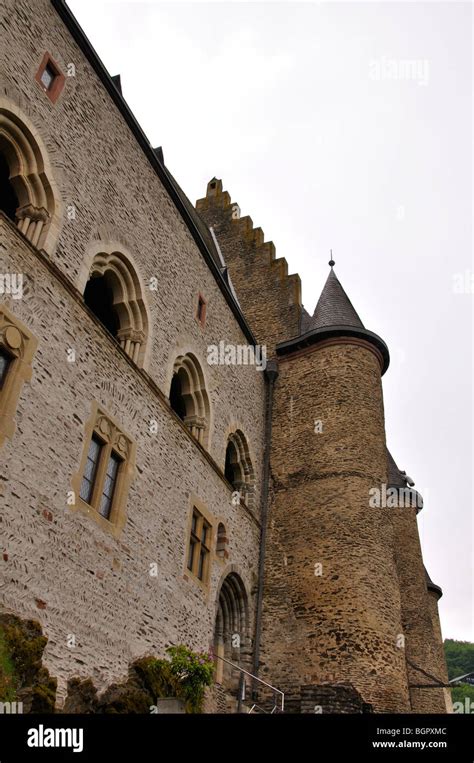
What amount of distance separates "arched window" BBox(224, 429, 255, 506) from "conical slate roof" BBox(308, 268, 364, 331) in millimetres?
4395

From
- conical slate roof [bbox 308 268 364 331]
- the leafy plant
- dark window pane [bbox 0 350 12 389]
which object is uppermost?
conical slate roof [bbox 308 268 364 331]

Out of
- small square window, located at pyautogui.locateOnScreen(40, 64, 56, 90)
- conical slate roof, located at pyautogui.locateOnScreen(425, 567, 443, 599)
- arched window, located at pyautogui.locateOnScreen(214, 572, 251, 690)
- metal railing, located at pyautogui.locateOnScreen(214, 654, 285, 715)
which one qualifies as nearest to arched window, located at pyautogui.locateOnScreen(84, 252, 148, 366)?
small square window, located at pyautogui.locateOnScreen(40, 64, 56, 90)

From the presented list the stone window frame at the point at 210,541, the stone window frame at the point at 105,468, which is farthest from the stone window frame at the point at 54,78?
the stone window frame at the point at 210,541

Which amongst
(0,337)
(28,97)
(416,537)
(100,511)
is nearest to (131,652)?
(100,511)

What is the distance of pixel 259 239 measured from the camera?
79.4ft

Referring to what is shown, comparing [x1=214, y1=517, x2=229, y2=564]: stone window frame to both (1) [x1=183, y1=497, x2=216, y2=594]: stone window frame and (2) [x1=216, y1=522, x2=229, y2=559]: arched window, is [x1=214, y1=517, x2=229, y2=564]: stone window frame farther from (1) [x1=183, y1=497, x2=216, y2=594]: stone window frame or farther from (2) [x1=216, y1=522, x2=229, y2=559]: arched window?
(1) [x1=183, y1=497, x2=216, y2=594]: stone window frame

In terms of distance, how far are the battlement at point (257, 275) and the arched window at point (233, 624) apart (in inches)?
309

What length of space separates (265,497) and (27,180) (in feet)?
33.1

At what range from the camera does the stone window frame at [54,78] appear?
10492 mm

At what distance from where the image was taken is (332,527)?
15828 millimetres

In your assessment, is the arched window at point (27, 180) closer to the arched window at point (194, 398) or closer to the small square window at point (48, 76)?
the small square window at point (48, 76)

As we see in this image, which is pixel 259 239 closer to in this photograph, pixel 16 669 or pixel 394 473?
pixel 394 473

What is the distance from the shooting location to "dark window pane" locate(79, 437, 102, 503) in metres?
9.77

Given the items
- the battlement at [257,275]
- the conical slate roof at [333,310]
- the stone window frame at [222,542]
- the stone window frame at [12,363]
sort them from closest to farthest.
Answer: the stone window frame at [12,363]
the stone window frame at [222,542]
the conical slate roof at [333,310]
the battlement at [257,275]
